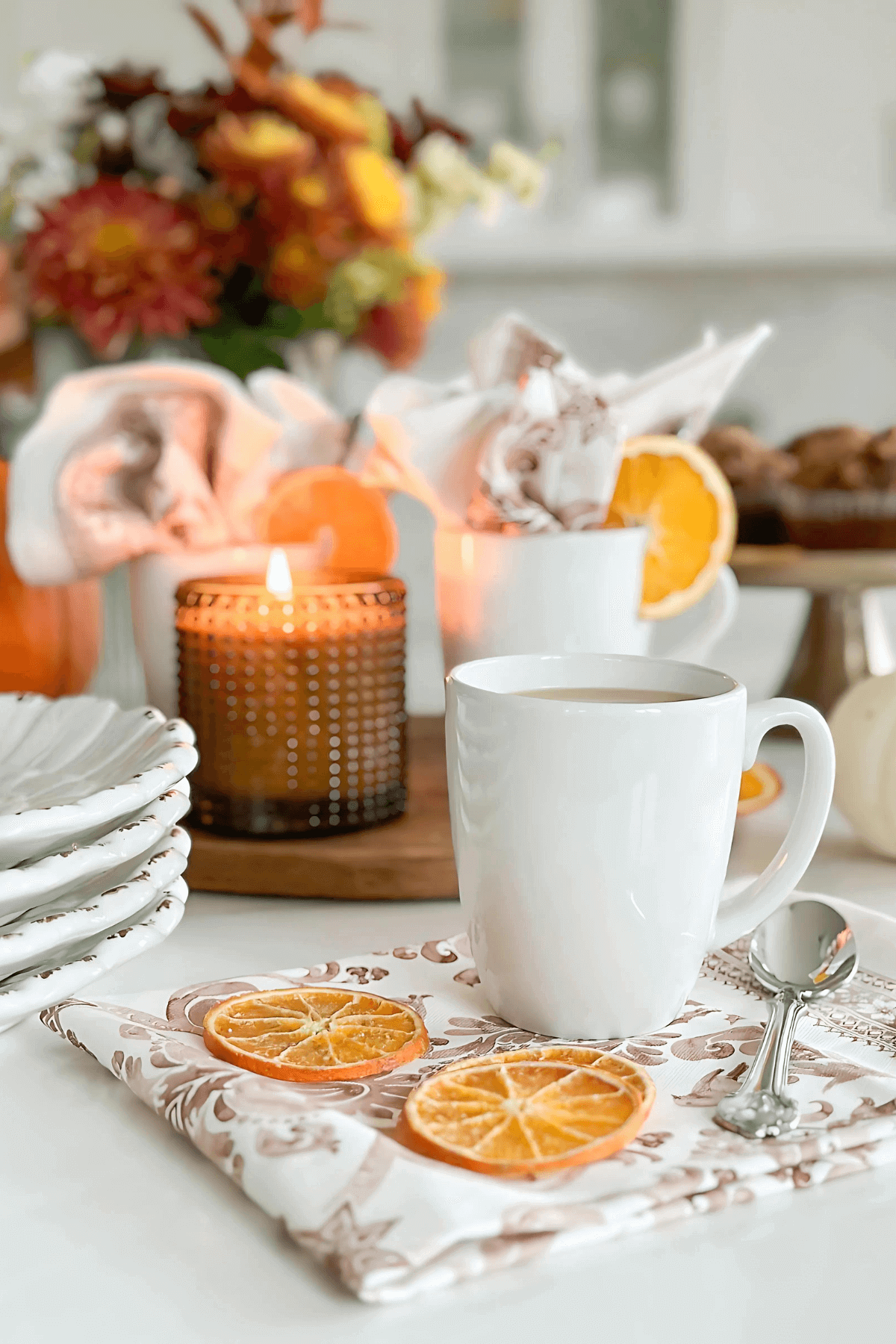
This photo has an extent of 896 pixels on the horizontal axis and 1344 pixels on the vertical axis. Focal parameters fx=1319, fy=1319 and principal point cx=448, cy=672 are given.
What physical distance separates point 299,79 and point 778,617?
117 cm

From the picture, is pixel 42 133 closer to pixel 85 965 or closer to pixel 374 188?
pixel 374 188

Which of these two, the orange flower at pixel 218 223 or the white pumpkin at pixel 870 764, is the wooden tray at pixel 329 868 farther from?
the orange flower at pixel 218 223

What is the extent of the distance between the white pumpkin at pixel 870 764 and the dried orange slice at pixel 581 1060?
361 millimetres

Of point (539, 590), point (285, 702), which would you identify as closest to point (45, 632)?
point (285, 702)

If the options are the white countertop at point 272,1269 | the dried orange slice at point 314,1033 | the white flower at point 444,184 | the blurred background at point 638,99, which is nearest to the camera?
the white countertop at point 272,1269

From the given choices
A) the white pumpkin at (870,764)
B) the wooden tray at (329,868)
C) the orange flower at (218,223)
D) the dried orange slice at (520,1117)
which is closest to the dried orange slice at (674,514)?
the white pumpkin at (870,764)

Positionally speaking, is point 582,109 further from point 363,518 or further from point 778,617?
point 363,518

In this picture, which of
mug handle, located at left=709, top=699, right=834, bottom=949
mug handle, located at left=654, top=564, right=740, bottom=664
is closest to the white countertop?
mug handle, located at left=709, top=699, right=834, bottom=949

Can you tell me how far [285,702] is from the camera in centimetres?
70

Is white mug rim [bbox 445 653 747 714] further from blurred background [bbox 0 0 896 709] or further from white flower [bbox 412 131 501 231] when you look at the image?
blurred background [bbox 0 0 896 709]

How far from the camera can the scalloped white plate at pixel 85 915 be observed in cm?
44

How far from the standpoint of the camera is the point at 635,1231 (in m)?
0.36

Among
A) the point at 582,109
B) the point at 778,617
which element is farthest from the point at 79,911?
the point at 582,109

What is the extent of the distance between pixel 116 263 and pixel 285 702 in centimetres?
39
